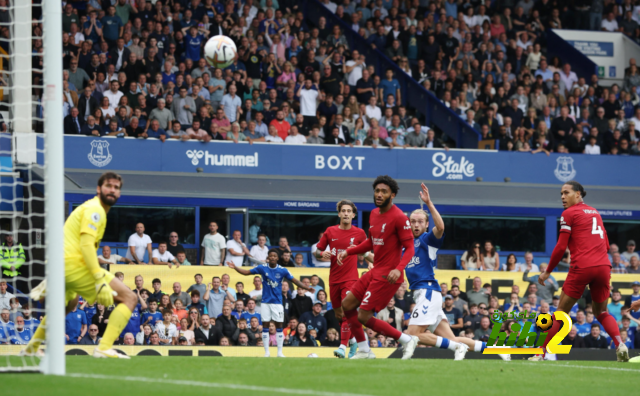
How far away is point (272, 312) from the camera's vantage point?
1499 centimetres

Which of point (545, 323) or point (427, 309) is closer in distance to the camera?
point (427, 309)

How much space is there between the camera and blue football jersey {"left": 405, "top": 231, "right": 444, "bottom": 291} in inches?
417

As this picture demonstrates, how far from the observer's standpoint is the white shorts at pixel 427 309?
10.5 metres

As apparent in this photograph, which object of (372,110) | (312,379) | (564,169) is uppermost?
(372,110)

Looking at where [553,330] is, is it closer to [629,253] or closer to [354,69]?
[629,253]

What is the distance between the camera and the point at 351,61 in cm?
2217

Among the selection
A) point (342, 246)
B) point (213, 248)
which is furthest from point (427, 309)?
point (213, 248)

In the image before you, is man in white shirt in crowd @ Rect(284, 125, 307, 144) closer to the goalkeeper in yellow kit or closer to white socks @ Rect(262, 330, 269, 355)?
white socks @ Rect(262, 330, 269, 355)

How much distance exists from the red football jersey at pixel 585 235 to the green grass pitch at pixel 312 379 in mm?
1730

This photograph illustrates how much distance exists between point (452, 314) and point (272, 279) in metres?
4.63

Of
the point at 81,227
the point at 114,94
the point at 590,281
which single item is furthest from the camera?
the point at 114,94

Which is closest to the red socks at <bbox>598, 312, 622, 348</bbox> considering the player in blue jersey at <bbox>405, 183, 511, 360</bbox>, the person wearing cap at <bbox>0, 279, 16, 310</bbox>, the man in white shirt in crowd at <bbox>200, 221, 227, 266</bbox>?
the player in blue jersey at <bbox>405, 183, 511, 360</bbox>

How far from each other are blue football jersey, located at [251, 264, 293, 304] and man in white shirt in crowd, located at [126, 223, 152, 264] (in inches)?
126

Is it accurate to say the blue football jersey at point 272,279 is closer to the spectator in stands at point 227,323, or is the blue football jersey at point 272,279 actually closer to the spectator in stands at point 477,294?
the spectator in stands at point 227,323
